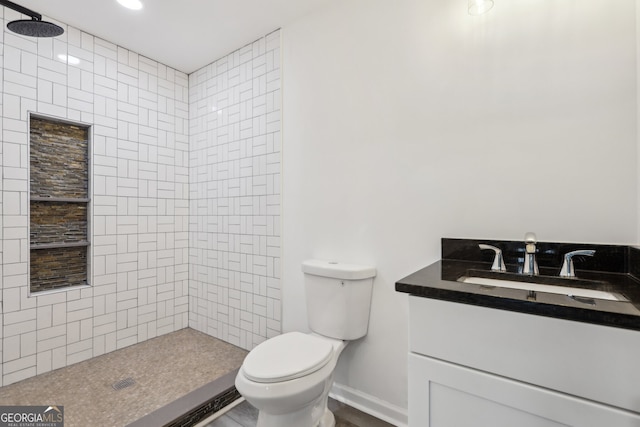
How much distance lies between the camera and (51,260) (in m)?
2.20

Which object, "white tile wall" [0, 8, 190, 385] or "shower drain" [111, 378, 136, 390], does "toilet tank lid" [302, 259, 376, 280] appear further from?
"white tile wall" [0, 8, 190, 385]

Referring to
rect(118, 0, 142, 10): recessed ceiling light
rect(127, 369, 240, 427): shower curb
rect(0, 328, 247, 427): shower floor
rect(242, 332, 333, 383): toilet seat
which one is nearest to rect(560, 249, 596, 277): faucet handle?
rect(242, 332, 333, 383): toilet seat

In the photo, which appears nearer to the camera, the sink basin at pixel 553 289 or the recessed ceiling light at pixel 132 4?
the sink basin at pixel 553 289

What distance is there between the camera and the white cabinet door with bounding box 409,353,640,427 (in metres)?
0.75

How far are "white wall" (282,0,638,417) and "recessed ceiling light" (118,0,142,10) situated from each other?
0.94 m

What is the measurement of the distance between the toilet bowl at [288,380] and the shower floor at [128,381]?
81 cm

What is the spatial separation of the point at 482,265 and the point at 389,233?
49 cm

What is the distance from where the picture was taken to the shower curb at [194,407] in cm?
160

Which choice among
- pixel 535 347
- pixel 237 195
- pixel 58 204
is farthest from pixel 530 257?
pixel 58 204

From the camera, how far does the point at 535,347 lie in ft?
2.64

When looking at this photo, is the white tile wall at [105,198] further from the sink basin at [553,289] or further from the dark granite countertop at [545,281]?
the sink basin at [553,289]

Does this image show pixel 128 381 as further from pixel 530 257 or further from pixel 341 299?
pixel 530 257

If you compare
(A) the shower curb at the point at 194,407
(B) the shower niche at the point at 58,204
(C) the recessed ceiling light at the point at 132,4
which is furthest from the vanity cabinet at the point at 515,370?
(B) the shower niche at the point at 58,204

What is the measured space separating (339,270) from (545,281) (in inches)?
36.0
